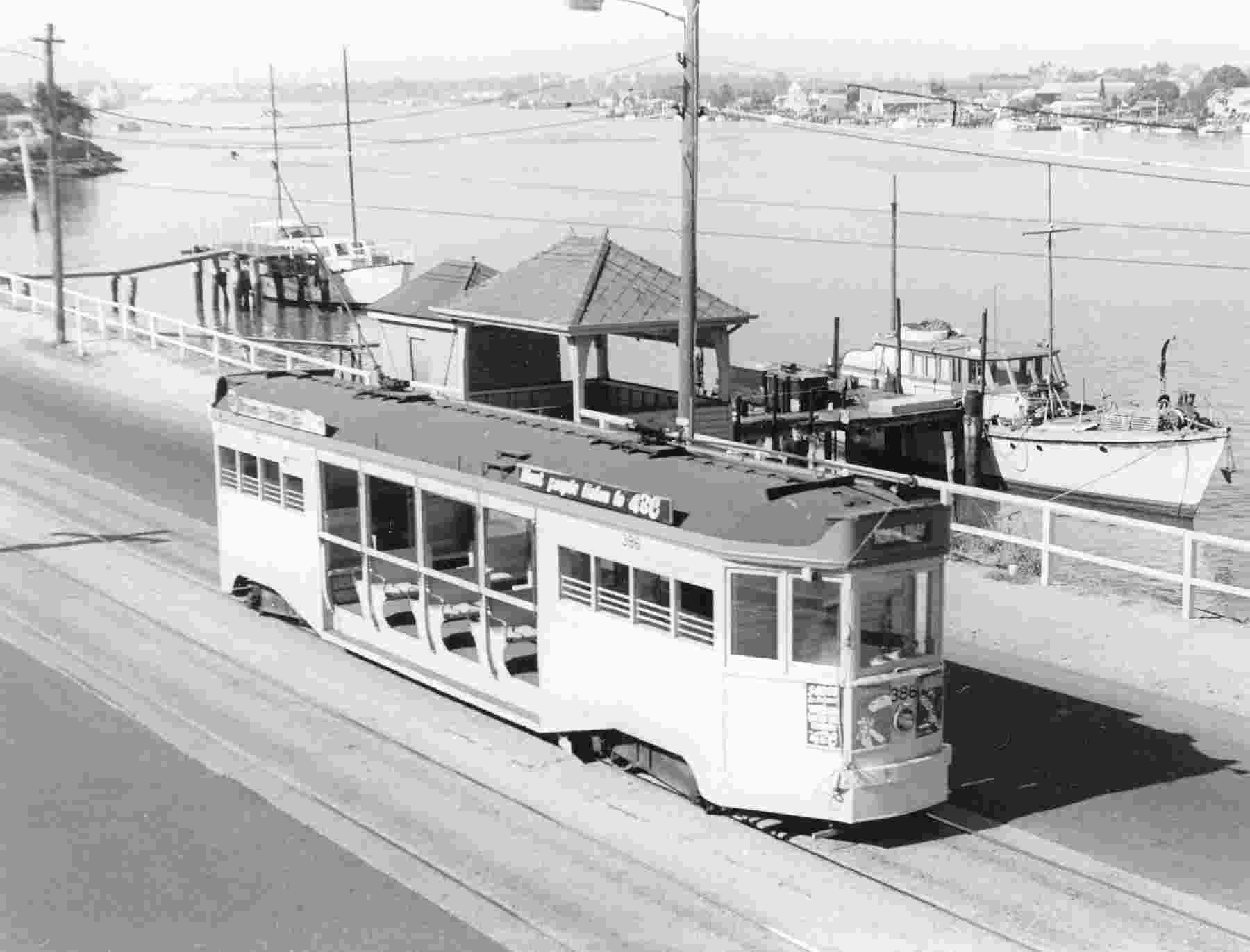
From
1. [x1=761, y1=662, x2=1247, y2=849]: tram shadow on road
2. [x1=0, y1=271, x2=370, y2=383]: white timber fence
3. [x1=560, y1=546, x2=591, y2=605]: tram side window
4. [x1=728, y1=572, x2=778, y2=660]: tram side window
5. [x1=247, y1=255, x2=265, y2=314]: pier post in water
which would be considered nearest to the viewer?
[x1=728, y1=572, x2=778, y2=660]: tram side window

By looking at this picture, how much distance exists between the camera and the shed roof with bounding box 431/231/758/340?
25.1 metres

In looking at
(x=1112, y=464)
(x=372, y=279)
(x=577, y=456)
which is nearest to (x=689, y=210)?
(x=577, y=456)

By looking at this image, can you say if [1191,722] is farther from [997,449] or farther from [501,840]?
[997,449]

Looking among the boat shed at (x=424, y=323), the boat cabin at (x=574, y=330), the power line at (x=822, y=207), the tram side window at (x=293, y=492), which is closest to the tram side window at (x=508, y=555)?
the tram side window at (x=293, y=492)

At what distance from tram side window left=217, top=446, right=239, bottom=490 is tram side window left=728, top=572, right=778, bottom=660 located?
29.0ft

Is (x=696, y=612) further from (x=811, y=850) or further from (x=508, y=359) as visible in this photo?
(x=508, y=359)

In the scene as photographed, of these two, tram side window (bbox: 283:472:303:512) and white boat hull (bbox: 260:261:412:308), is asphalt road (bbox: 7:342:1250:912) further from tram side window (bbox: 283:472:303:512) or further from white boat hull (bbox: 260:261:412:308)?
white boat hull (bbox: 260:261:412:308)

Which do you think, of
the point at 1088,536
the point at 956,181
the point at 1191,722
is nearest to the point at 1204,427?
the point at 1088,536

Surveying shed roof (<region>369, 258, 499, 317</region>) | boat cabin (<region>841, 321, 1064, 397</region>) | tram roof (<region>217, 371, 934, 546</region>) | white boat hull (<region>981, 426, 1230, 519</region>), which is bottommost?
white boat hull (<region>981, 426, 1230, 519</region>)

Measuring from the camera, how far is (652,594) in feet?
44.9

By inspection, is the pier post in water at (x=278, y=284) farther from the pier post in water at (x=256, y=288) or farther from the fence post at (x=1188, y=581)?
the fence post at (x=1188, y=581)

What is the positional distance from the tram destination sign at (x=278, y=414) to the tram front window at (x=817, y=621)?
6.78 metres

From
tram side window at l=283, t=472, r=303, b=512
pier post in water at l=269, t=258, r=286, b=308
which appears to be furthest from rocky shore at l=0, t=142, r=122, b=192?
tram side window at l=283, t=472, r=303, b=512

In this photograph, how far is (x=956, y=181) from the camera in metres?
144
